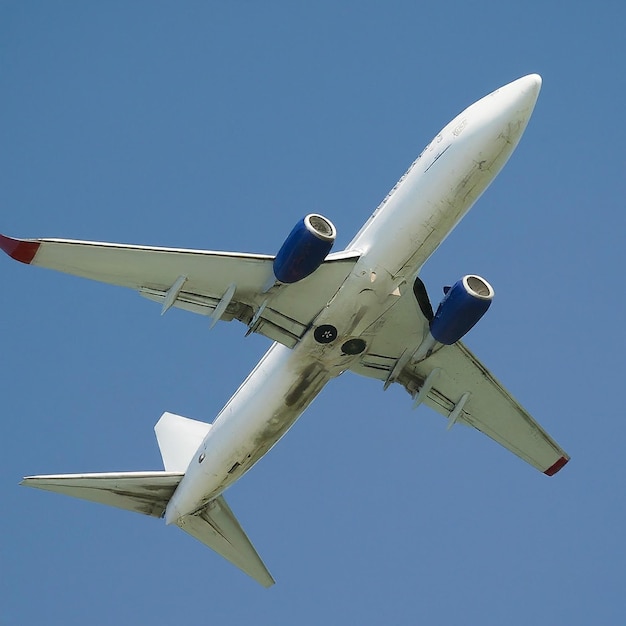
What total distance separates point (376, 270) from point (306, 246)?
207cm

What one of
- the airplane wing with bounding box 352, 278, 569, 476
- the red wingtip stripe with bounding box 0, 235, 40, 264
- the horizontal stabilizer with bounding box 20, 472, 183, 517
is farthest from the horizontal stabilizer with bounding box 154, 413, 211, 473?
the red wingtip stripe with bounding box 0, 235, 40, 264

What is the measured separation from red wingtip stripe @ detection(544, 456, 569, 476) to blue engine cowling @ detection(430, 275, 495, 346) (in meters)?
7.27

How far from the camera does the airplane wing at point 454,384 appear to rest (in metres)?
34.0

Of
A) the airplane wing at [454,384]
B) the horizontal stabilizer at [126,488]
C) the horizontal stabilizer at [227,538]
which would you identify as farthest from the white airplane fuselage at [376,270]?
the airplane wing at [454,384]

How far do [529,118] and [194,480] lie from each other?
1470cm

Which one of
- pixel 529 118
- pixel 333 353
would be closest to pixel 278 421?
pixel 333 353

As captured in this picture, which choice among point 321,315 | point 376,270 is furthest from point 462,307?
point 321,315

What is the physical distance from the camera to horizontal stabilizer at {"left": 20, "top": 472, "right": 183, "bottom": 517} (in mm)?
33438

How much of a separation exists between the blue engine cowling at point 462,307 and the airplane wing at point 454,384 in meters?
1.32

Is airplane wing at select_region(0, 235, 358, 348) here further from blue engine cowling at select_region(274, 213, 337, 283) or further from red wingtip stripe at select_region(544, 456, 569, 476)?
red wingtip stripe at select_region(544, 456, 569, 476)

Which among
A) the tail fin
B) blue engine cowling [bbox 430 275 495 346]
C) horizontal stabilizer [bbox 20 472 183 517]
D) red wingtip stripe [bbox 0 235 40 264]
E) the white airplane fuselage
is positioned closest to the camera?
red wingtip stripe [bbox 0 235 40 264]

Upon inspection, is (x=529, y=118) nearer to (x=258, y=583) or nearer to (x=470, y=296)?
(x=470, y=296)

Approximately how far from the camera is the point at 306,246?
96.8 feet

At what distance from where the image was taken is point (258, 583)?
3581cm
